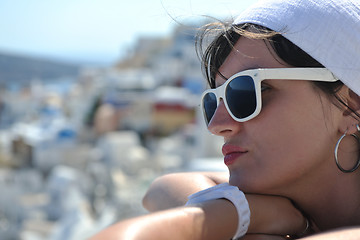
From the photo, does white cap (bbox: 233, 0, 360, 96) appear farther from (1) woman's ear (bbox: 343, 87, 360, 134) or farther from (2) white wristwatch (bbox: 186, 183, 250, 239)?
(2) white wristwatch (bbox: 186, 183, 250, 239)

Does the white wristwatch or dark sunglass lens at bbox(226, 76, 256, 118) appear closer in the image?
the white wristwatch

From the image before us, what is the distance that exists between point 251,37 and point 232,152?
0.70 ft

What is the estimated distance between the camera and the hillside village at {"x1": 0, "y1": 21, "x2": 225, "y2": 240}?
983 centimetres

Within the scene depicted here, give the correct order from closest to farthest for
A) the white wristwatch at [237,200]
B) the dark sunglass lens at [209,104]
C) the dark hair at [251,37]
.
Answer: the white wristwatch at [237,200]
the dark hair at [251,37]
the dark sunglass lens at [209,104]

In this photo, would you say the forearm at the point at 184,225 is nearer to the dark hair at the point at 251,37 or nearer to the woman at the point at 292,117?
the woman at the point at 292,117

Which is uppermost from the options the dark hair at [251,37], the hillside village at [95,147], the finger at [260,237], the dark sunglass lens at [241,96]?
the dark hair at [251,37]

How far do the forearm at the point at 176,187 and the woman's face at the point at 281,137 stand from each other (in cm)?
18

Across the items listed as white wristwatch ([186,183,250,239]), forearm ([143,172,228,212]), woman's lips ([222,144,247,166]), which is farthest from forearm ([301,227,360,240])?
forearm ([143,172,228,212])

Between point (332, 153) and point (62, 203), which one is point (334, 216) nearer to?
point (332, 153)

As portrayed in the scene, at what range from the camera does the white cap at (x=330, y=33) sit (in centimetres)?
78

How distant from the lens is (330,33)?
30.6 inches

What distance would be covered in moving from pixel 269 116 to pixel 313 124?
78 millimetres

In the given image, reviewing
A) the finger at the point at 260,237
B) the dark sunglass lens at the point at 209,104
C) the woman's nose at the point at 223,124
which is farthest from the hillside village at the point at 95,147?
the finger at the point at 260,237

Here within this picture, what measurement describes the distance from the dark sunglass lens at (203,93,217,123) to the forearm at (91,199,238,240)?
0.94 feet
